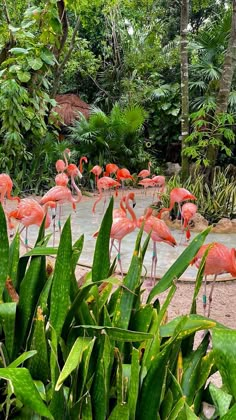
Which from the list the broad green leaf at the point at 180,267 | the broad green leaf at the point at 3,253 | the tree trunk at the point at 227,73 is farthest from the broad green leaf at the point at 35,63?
the broad green leaf at the point at 180,267

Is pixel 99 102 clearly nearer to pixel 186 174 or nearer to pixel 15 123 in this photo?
pixel 15 123

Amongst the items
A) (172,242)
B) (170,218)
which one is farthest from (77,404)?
(170,218)

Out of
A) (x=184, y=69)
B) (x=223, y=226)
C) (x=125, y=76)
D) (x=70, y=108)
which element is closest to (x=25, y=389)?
(x=223, y=226)

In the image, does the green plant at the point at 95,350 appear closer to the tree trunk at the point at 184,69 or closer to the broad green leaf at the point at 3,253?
the broad green leaf at the point at 3,253

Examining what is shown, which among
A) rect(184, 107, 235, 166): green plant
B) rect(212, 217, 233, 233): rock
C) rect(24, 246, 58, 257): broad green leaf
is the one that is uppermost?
rect(184, 107, 235, 166): green plant

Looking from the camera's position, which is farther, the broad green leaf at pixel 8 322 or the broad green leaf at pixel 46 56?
the broad green leaf at pixel 46 56

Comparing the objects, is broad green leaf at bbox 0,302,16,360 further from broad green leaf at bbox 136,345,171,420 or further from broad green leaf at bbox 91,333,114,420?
broad green leaf at bbox 136,345,171,420

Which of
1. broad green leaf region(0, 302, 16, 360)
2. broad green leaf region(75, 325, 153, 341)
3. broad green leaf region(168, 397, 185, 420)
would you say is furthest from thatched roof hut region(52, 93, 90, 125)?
broad green leaf region(168, 397, 185, 420)

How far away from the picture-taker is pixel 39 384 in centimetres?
106

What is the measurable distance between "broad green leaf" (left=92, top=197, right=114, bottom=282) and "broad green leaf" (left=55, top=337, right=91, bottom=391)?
0.27m

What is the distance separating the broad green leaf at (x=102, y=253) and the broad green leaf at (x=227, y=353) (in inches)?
15.7

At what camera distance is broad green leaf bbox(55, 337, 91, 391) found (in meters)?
0.90

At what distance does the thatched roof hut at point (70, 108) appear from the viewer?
406 inches

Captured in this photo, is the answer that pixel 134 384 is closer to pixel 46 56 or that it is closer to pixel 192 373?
pixel 192 373
